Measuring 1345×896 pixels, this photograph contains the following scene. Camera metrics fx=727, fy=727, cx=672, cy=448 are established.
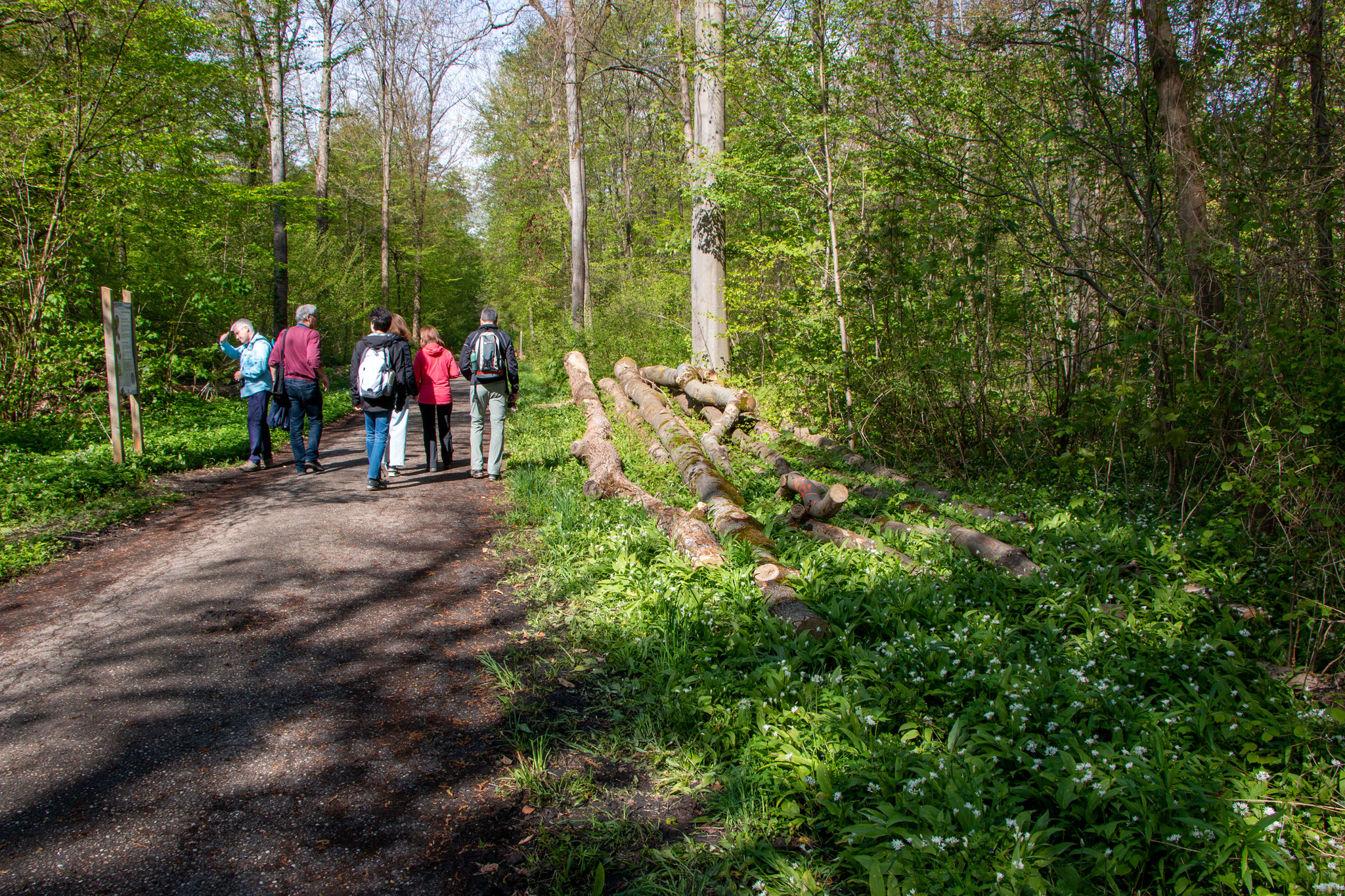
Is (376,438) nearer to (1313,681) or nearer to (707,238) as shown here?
(707,238)

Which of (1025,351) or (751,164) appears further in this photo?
(751,164)

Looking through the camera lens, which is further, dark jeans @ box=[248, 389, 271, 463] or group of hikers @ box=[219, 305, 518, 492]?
dark jeans @ box=[248, 389, 271, 463]

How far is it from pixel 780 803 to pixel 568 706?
1375 mm

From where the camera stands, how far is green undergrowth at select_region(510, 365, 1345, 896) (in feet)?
8.59

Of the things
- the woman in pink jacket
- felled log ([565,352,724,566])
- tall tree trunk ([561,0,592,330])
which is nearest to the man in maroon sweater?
the woman in pink jacket

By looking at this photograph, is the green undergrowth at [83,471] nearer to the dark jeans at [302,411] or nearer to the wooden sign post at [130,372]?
the wooden sign post at [130,372]

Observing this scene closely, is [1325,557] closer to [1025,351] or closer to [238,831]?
[1025,351]

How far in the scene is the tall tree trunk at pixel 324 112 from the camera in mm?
22812

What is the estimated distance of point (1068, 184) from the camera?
8203mm

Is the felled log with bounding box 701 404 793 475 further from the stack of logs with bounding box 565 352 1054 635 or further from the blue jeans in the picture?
the blue jeans

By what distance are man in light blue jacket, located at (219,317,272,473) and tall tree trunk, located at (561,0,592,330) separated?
10.6m

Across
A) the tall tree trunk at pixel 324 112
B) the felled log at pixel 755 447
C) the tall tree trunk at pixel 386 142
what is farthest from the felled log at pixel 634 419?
the tall tree trunk at pixel 386 142

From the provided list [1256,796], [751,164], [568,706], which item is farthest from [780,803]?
[751,164]

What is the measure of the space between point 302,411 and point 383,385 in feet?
5.97
